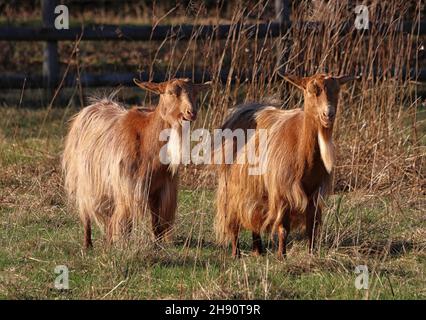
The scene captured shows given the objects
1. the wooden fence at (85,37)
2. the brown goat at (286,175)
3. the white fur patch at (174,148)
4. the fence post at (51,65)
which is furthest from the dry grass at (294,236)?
the fence post at (51,65)

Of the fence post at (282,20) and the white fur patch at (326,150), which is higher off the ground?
the fence post at (282,20)

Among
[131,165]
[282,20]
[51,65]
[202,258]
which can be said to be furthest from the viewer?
[51,65]

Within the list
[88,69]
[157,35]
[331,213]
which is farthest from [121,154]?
[88,69]

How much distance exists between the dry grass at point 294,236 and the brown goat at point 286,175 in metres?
0.21

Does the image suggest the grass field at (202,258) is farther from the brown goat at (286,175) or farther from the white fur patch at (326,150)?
the white fur patch at (326,150)

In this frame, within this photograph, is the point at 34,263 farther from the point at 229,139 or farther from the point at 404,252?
the point at 404,252

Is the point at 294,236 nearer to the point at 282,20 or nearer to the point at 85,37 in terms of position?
the point at 282,20

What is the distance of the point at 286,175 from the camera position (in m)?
7.18

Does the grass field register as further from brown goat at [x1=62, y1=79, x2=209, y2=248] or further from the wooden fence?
the wooden fence

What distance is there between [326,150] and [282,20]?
476cm

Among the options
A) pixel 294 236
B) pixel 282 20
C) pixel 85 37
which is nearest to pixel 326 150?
pixel 294 236

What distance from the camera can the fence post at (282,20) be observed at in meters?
9.80

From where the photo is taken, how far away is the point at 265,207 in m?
7.45

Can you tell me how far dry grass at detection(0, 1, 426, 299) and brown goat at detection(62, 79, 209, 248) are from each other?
0.25m
